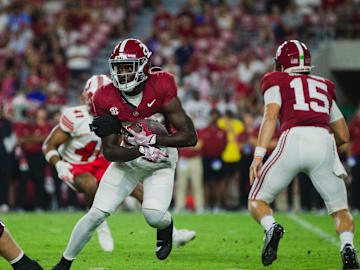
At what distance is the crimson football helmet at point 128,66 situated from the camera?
18.1 feet

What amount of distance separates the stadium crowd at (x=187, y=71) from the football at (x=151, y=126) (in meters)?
7.26

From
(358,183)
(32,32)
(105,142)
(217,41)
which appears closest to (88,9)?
(32,32)

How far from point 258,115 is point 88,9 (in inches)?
267

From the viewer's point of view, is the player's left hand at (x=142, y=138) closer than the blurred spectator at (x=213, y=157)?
Yes

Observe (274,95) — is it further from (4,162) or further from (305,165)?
(4,162)

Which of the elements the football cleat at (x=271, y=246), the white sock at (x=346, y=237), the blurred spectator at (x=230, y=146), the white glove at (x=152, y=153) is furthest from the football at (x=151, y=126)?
the blurred spectator at (x=230, y=146)

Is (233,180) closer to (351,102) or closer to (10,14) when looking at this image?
(351,102)

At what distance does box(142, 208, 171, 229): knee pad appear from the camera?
18.5 feet

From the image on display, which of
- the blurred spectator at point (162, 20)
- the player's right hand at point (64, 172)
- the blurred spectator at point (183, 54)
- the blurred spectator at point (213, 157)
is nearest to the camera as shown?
the player's right hand at point (64, 172)

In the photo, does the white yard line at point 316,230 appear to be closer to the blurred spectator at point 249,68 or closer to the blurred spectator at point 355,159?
the blurred spectator at point 355,159

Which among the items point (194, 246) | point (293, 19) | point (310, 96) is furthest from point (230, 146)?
point (310, 96)

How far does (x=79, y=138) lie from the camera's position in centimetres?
780

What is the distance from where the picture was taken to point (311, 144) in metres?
5.50

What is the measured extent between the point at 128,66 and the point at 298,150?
4.42 feet
